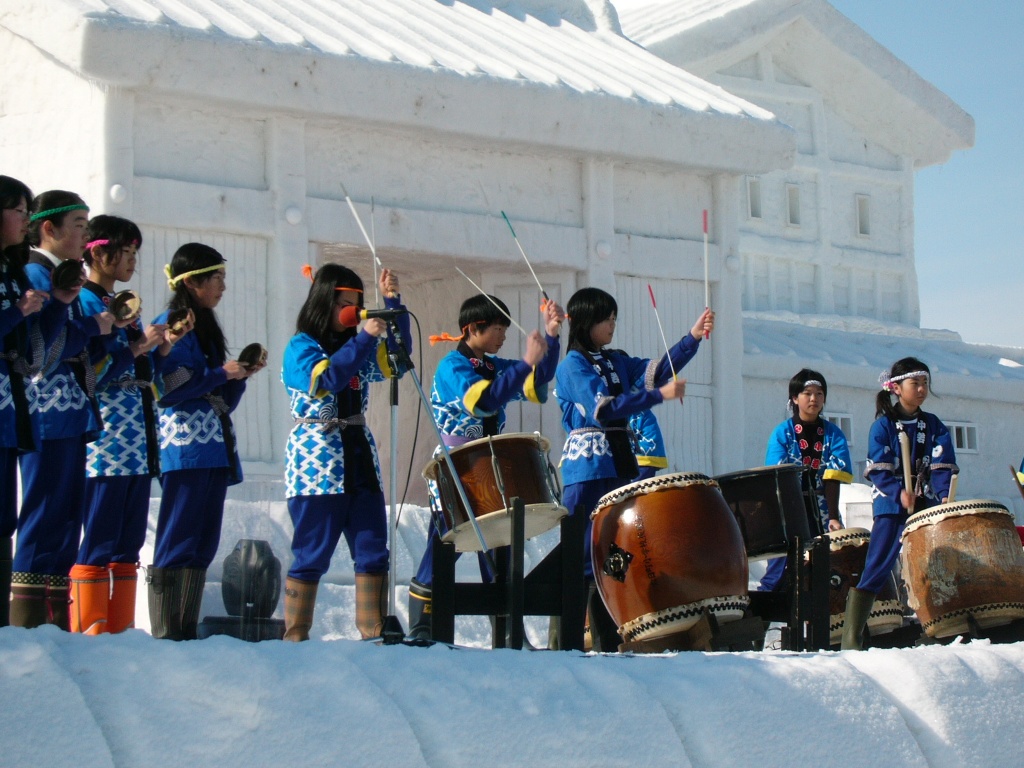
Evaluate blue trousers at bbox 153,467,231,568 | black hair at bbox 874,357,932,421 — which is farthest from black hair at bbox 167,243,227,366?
black hair at bbox 874,357,932,421

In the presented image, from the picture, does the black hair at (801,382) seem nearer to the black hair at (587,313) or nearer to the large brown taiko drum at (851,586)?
the large brown taiko drum at (851,586)

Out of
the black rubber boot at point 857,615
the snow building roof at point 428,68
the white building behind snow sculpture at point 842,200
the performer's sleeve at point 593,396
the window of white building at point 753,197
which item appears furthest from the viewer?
the window of white building at point 753,197

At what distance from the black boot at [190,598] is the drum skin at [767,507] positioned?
86.8 inches

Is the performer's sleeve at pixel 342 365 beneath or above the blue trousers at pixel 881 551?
above

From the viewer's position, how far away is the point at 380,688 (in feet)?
11.9

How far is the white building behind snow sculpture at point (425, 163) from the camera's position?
9.05 metres

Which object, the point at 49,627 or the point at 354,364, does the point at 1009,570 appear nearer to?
the point at 354,364

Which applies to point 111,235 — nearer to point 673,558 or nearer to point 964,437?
point 673,558

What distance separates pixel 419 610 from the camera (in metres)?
6.59

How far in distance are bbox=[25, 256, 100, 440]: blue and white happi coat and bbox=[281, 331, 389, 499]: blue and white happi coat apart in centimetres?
113

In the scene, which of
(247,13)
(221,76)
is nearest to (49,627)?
(221,76)

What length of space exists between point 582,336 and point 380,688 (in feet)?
12.0

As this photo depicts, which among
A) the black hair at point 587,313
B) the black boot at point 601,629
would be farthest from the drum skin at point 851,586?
the black hair at point 587,313

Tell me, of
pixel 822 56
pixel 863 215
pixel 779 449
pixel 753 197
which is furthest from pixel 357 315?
pixel 863 215
